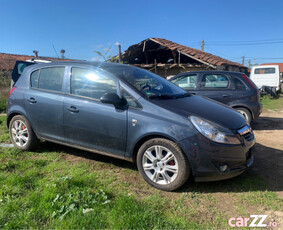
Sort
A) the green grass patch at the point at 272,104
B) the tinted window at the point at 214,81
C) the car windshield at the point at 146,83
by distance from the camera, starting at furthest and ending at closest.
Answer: the green grass patch at the point at 272,104
the tinted window at the point at 214,81
the car windshield at the point at 146,83

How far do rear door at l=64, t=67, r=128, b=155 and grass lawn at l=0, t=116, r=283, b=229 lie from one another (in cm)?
47

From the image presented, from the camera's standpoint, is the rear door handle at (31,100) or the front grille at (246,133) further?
the rear door handle at (31,100)

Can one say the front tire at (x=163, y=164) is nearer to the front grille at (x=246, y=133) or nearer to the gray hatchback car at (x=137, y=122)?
the gray hatchback car at (x=137, y=122)

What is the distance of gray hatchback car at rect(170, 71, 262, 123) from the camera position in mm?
5738

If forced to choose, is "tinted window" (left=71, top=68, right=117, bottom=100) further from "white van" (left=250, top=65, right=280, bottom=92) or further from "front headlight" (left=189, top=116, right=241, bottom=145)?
"white van" (left=250, top=65, right=280, bottom=92)

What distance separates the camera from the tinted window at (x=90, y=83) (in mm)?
3193

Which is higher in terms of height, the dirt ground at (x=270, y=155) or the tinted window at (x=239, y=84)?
the tinted window at (x=239, y=84)

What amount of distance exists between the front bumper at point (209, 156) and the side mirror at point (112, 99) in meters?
0.95

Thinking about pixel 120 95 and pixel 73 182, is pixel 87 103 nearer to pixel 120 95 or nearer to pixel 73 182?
pixel 120 95

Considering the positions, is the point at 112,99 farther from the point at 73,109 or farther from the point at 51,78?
the point at 51,78

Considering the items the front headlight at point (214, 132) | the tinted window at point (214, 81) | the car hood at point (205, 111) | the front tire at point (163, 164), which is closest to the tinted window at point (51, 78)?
the car hood at point (205, 111)

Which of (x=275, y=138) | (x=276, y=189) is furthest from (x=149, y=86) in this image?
(x=275, y=138)

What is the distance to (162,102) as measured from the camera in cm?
295

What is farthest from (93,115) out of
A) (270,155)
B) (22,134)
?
(270,155)
